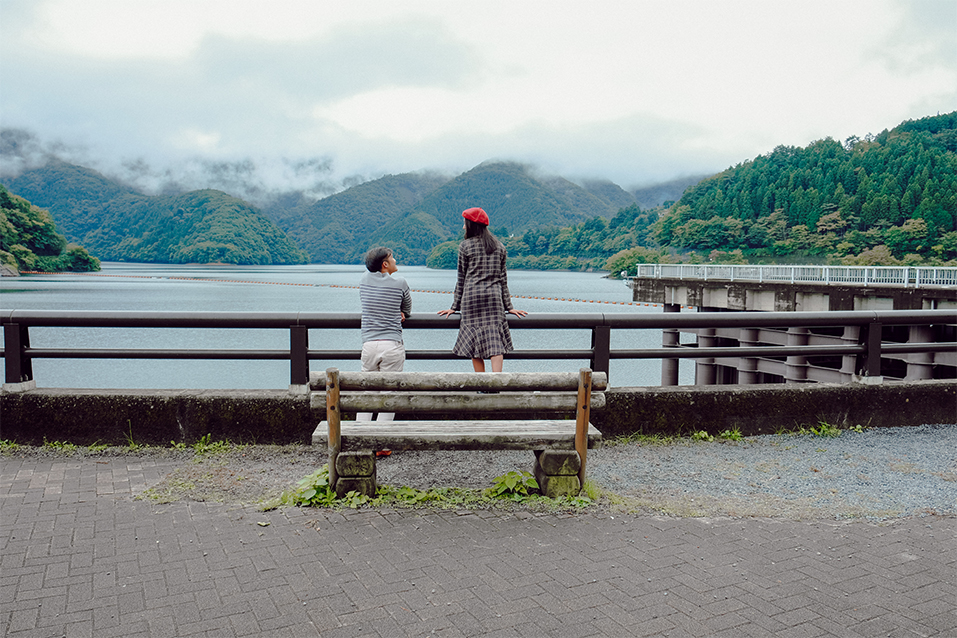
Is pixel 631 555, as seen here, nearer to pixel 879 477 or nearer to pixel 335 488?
pixel 335 488

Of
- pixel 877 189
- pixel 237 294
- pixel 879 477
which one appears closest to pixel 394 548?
pixel 879 477

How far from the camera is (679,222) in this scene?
139 m

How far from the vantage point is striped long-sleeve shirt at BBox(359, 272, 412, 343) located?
17.4ft

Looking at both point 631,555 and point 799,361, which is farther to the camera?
point 799,361

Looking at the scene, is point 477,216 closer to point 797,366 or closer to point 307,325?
point 307,325

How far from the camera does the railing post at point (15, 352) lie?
566 centimetres

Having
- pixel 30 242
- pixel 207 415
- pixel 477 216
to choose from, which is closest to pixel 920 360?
pixel 477 216

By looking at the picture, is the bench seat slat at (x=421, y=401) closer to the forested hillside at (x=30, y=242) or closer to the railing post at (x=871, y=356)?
the railing post at (x=871, y=356)

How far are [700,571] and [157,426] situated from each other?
4.30m

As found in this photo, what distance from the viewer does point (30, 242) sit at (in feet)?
380

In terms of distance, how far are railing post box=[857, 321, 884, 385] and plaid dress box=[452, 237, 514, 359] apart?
11.5 feet

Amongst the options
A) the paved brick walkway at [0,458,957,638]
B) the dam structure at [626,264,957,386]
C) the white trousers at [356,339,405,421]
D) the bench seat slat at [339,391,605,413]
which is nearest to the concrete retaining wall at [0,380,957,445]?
the white trousers at [356,339,405,421]

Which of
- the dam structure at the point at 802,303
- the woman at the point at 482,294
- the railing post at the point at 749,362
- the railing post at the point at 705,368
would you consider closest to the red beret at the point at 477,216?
the woman at the point at 482,294

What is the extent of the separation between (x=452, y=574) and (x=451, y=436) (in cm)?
103
